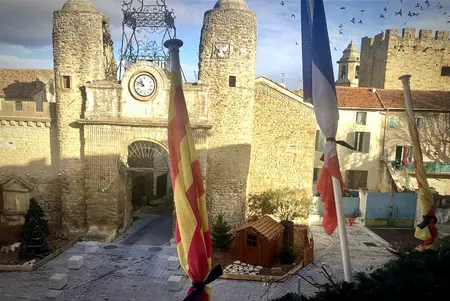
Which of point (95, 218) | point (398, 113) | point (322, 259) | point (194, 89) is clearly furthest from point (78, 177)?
point (398, 113)

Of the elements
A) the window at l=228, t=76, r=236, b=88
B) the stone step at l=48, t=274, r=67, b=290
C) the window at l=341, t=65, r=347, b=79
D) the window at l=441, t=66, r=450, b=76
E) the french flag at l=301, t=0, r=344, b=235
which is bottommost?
the stone step at l=48, t=274, r=67, b=290

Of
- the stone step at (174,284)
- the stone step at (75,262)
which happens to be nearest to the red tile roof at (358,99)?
the stone step at (174,284)

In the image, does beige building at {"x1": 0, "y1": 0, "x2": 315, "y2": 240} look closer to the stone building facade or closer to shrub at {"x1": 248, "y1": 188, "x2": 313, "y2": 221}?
shrub at {"x1": 248, "y1": 188, "x2": 313, "y2": 221}

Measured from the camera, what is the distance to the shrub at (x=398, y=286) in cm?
361

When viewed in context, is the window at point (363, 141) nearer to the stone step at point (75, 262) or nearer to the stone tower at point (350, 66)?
the stone tower at point (350, 66)

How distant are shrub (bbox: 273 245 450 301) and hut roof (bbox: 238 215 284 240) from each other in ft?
27.8

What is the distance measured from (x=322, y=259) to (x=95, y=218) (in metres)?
9.76

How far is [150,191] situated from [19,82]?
11679 millimetres

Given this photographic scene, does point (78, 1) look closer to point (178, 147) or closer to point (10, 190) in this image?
point (10, 190)

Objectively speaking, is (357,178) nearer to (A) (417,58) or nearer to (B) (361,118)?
(B) (361,118)

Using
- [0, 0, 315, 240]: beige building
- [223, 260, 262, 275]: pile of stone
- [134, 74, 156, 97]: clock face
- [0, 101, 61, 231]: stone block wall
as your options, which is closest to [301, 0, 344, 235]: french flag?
[223, 260, 262, 275]: pile of stone

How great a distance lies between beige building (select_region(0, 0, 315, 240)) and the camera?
14516 mm

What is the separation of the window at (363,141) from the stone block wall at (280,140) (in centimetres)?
720

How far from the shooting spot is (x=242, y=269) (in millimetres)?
12234
